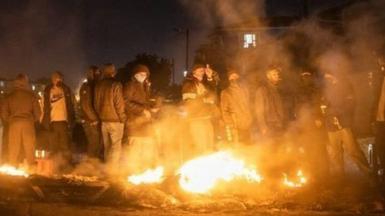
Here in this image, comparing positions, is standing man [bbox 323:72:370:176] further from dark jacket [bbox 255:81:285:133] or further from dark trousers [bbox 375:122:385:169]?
dark jacket [bbox 255:81:285:133]

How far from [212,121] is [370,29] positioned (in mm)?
5887

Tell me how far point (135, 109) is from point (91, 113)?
3.07 ft

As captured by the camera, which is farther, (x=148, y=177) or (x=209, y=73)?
(x=209, y=73)

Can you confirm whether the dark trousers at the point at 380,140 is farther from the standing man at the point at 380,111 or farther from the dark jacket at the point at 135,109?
the dark jacket at the point at 135,109

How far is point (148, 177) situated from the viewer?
9.48 meters

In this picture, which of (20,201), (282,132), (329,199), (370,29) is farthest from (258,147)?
(370,29)

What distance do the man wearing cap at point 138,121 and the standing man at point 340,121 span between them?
11.2 feet

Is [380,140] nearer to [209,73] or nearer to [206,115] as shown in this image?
[206,115]

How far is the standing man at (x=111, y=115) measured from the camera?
35.3ft

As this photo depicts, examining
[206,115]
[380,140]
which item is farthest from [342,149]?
[206,115]

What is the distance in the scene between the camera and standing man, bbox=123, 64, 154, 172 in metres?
10.9

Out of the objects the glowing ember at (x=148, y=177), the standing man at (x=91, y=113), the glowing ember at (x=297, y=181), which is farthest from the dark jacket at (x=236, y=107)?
the standing man at (x=91, y=113)

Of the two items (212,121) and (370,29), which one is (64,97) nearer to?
(212,121)

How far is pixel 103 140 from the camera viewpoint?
11094 mm
